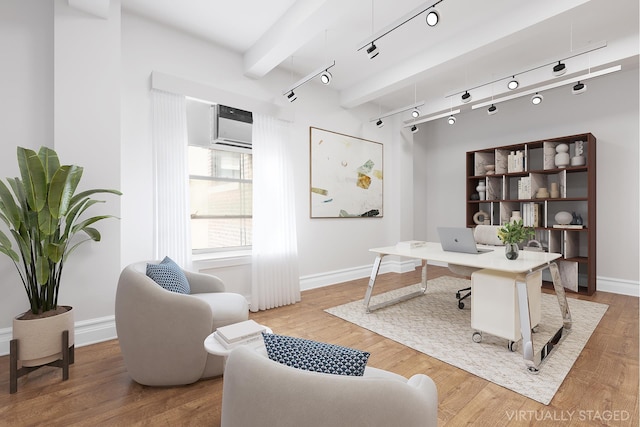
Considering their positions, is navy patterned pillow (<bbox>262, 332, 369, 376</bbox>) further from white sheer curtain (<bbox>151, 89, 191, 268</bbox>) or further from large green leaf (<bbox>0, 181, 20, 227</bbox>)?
white sheer curtain (<bbox>151, 89, 191, 268</bbox>)

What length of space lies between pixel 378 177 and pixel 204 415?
14.6 ft

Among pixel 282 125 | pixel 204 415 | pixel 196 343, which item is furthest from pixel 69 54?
pixel 204 415

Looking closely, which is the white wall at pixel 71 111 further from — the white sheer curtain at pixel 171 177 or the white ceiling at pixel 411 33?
the white ceiling at pixel 411 33

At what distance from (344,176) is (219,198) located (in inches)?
79.2

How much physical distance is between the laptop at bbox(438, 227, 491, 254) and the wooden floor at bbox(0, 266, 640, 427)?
1.06 meters

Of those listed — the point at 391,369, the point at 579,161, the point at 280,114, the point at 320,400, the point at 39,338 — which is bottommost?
the point at 391,369

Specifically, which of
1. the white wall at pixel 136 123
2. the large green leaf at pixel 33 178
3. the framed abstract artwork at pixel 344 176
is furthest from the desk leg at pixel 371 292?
the large green leaf at pixel 33 178

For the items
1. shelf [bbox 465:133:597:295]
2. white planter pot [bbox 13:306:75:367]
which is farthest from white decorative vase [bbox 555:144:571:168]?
white planter pot [bbox 13:306:75:367]

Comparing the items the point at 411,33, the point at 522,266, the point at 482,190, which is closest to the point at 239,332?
the point at 522,266

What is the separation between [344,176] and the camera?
4.86 metres

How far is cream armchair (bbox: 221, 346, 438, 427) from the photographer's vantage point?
32.0 inches

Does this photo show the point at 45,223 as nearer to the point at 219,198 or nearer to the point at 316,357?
the point at 219,198

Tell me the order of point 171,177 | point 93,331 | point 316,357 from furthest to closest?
point 171,177
point 93,331
point 316,357

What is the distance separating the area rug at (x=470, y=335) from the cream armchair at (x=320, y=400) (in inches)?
60.4
